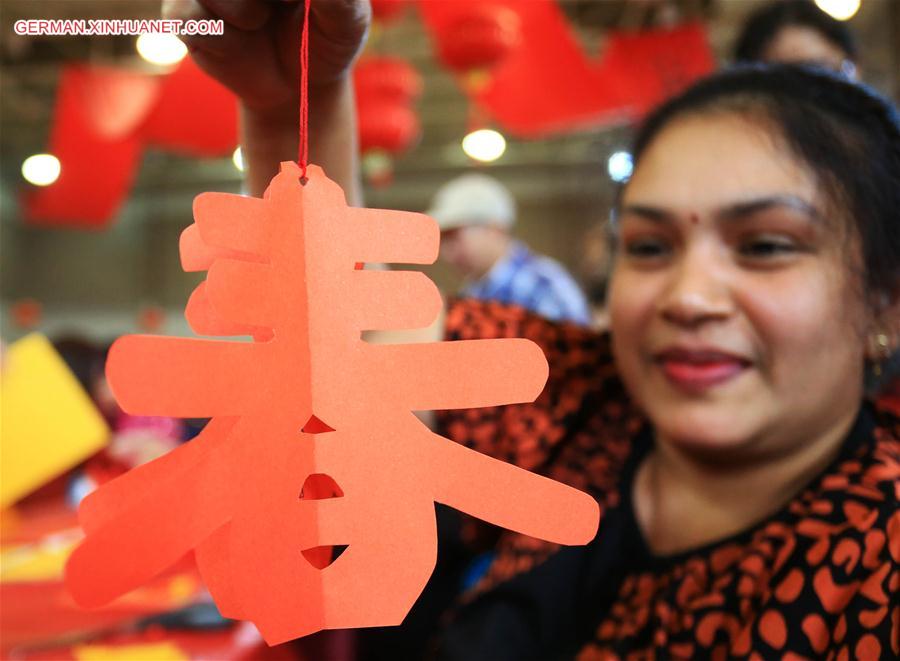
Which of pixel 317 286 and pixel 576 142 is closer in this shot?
pixel 317 286

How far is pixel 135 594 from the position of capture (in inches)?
33.5

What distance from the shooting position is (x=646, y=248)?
586 mm

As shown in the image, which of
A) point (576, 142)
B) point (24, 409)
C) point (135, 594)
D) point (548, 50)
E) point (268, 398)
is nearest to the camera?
point (268, 398)

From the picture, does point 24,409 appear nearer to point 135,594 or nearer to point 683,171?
point 135,594

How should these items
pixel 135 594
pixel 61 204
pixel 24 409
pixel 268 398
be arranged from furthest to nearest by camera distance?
1. pixel 61 204
2. pixel 135 594
3. pixel 24 409
4. pixel 268 398

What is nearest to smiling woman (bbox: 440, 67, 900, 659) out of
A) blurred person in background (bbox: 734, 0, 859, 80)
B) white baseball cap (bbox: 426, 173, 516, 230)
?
blurred person in background (bbox: 734, 0, 859, 80)

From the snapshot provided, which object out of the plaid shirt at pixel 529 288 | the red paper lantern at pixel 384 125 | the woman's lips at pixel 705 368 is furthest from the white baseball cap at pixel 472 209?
the woman's lips at pixel 705 368

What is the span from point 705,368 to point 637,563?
182 mm

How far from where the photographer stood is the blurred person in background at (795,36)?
3.84 feet

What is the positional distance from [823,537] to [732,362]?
13 cm

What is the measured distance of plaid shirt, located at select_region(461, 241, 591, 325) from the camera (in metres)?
2.12

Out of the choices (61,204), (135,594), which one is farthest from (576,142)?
(135,594)

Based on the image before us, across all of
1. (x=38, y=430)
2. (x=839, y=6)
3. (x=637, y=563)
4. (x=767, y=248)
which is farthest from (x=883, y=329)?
(x=839, y=6)

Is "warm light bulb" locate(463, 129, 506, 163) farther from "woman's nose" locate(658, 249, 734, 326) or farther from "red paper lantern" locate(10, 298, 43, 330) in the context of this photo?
"red paper lantern" locate(10, 298, 43, 330)
